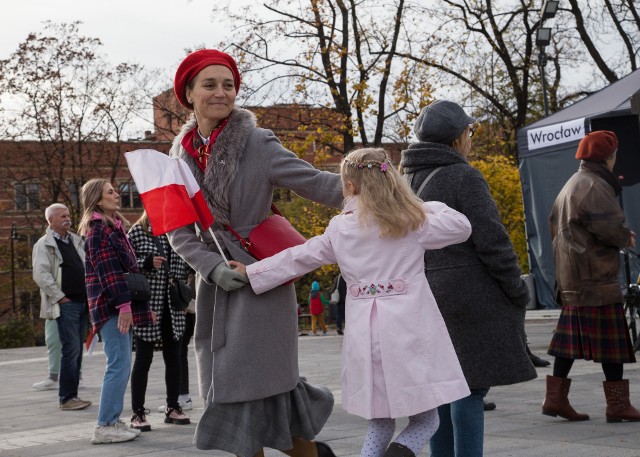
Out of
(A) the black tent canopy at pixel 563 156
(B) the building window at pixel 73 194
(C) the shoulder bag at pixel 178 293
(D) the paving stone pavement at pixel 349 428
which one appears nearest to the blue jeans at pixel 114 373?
(D) the paving stone pavement at pixel 349 428

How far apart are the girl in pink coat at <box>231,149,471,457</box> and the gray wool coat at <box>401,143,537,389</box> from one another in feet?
1.57

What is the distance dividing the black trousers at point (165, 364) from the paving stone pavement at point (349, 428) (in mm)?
256

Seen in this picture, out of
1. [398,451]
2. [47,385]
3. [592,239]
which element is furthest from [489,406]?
[47,385]

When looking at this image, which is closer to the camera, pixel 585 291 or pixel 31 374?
pixel 585 291

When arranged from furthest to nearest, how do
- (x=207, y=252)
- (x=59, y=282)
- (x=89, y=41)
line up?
(x=89, y=41) < (x=59, y=282) < (x=207, y=252)

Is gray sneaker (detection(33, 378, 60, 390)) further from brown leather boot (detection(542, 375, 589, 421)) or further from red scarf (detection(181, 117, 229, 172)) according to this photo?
red scarf (detection(181, 117, 229, 172))

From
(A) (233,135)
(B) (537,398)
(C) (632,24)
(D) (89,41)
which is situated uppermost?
(D) (89,41)

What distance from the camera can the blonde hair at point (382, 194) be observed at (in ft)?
14.2

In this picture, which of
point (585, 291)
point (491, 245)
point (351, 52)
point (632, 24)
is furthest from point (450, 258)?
point (632, 24)

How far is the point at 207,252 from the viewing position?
14.5ft

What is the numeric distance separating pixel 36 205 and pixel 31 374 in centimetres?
2693

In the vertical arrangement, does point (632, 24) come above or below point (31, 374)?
above

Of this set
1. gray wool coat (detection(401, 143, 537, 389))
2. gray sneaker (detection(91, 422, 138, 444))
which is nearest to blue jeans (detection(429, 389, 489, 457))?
gray wool coat (detection(401, 143, 537, 389))

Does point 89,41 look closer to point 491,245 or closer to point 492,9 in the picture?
point 492,9
